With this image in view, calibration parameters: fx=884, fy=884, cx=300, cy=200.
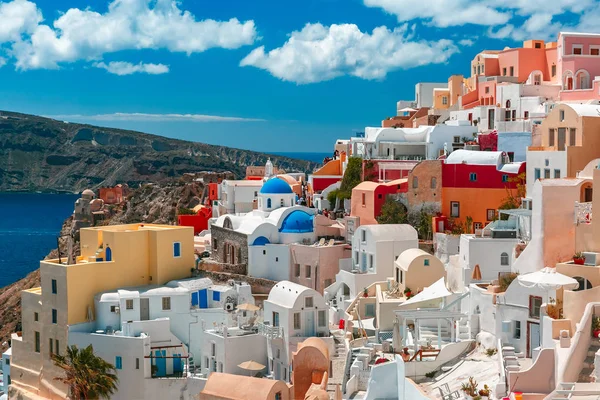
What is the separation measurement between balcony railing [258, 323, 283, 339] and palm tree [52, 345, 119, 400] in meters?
6.19

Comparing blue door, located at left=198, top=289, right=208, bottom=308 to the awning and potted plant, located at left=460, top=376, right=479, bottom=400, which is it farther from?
potted plant, located at left=460, top=376, right=479, bottom=400

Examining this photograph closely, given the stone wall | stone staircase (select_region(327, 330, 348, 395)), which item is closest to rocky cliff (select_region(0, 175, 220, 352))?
the stone wall

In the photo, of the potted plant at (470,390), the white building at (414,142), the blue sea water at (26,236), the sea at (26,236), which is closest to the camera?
the potted plant at (470,390)

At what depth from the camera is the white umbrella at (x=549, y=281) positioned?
2459cm

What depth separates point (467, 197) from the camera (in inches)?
1636

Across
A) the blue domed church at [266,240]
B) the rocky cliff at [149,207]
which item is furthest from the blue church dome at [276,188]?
the rocky cliff at [149,207]

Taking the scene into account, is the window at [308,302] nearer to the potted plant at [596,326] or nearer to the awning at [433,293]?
the awning at [433,293]

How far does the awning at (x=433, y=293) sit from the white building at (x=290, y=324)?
3561 mm

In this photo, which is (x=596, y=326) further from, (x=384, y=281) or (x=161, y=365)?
(x=161, y=365)

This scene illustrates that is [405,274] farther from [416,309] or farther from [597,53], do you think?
[597,53]

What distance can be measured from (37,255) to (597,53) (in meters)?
80.7

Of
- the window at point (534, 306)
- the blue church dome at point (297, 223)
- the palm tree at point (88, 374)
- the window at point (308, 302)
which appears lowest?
the palm tree at point (88, 374)

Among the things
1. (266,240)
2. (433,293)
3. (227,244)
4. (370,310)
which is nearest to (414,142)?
(266,240)

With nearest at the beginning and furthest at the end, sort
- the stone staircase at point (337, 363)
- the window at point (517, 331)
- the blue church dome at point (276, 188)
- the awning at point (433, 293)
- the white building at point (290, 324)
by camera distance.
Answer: the window at point (517, 331)
the stone staircase at point (337, 363)
the awning at point (433, 293)
the white building at point (290, 324)
the blue church dome at point (276, 188)
